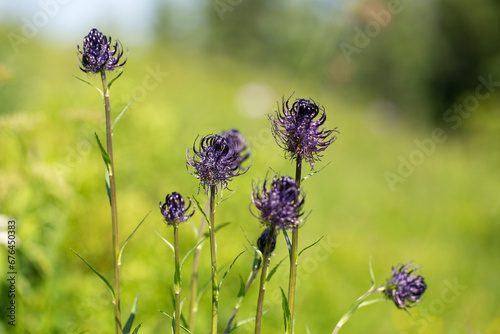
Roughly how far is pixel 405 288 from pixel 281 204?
0.58m

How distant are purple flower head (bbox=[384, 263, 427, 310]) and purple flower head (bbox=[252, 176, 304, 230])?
48cm

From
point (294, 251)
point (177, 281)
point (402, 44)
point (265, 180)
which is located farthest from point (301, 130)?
point (402, 44)

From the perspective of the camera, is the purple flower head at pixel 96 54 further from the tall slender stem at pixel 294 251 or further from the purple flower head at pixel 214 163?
the tall slender stem at pixel 294 251

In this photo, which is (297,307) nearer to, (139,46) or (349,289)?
(349,289)

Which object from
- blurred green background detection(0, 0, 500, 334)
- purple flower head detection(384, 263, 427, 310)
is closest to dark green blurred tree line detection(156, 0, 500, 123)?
blurred green background detection(0, 0, 500, 334)

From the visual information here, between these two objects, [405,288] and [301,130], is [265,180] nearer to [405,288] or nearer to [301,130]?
[301,130]

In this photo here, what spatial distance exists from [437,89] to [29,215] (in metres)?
20.7

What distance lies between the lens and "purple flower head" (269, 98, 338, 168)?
3.97 feet

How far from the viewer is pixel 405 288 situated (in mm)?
1411

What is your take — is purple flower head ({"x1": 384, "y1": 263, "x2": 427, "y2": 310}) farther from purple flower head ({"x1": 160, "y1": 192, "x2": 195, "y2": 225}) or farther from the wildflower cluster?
purple flower head ({"x1": 160, "y1": 192, "x2": 195, "y2": 225})

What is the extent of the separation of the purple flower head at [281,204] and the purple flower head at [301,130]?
4.3 inches

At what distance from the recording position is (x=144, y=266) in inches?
108

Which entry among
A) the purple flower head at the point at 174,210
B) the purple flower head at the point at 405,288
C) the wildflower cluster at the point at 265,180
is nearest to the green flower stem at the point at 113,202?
the wildflower cluster at the point at 265,180

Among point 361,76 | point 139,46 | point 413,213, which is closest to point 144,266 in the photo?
point 413,213
